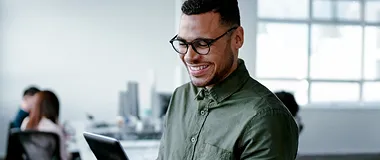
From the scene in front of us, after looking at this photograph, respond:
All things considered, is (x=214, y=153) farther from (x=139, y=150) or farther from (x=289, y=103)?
(x=139, y=150)

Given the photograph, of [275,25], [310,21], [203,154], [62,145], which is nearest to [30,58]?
[62,145]

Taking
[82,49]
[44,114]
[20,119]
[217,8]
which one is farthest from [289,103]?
[82,49]

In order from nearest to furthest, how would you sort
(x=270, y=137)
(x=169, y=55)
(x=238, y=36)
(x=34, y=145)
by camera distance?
(x=270, y=137), (x=238, y=36), (x=34, y=145), (x=169, y=55)

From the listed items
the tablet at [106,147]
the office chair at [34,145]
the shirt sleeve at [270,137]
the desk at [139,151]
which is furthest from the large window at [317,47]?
the shirt sleeve at [270,137]

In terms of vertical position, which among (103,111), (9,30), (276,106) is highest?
(9,30)

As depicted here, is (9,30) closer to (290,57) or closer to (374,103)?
(290,57)

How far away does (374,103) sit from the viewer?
7324mm

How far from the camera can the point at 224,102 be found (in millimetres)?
1195

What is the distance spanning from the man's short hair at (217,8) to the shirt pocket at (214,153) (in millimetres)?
290

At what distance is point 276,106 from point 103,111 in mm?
5673

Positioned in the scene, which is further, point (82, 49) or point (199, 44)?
point (82, 49)

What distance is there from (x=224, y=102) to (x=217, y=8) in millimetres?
231

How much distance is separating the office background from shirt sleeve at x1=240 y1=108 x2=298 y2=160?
4473 millimetres

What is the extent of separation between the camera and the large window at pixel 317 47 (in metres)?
7.07
